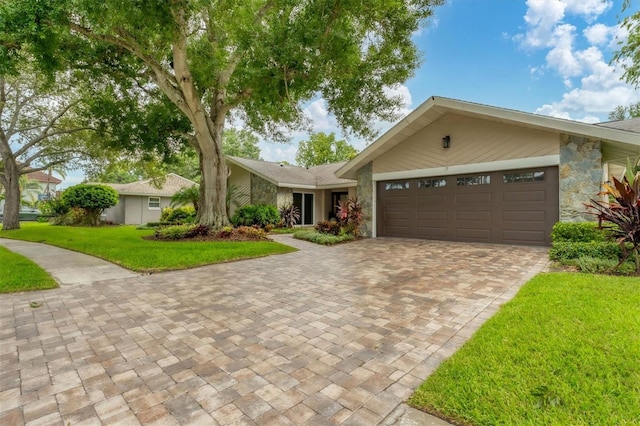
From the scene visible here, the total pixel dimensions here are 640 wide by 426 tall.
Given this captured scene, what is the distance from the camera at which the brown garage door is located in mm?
8568

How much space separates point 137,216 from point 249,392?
24.9 metres

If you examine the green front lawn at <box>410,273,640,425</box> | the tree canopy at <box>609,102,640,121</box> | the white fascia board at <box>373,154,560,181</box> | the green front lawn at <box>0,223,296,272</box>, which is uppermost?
the tree canopy at <box>609,102,640,121</box>

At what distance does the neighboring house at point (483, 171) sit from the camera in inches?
307

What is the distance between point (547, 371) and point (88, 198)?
75.8 ft

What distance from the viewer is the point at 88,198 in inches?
749

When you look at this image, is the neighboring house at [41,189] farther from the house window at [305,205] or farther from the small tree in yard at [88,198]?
the house window at [305,205]

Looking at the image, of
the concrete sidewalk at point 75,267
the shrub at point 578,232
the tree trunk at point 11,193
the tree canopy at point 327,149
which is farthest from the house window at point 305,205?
the tree canopy at point 327,149

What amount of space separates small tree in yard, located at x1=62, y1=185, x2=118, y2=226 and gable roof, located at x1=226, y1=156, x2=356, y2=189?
835 centimetres

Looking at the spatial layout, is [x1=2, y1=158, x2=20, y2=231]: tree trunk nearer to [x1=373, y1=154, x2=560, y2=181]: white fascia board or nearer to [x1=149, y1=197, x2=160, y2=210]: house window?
[x1=149, y1=197, x2=160, y2=210]: house window

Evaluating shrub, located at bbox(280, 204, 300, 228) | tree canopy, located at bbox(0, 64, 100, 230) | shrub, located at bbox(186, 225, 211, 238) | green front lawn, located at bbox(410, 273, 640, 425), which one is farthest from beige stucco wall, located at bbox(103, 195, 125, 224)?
green front lawn, located at bbox(410, 273, 640, 425)

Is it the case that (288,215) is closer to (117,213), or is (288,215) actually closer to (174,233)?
(174,233)

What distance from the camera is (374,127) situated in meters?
13.2

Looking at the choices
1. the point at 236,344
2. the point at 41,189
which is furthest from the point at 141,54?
the point at 41,189

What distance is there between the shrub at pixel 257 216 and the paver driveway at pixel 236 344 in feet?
30.6
